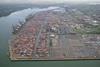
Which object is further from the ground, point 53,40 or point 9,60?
point 53,40

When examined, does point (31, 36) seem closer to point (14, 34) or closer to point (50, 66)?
point (14, 34)

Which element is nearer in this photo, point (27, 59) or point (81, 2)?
point (27, 59)

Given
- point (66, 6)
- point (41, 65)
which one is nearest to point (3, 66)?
point (41, 65)

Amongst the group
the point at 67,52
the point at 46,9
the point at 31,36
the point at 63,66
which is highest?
the point at 46,9

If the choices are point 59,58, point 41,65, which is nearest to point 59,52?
point 59,58

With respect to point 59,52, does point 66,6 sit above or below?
above

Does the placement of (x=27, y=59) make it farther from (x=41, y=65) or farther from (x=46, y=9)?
(x=46, y=9)
